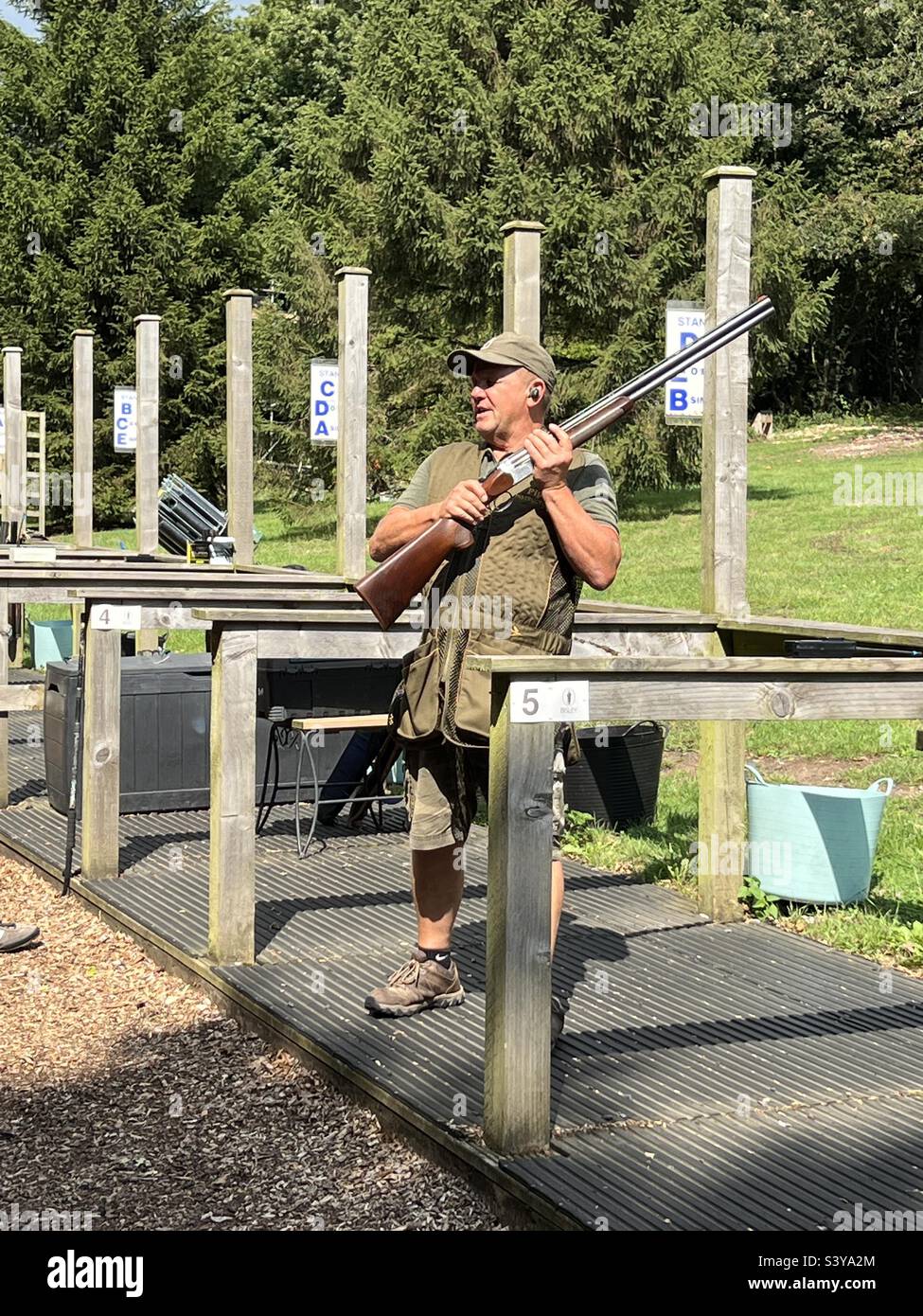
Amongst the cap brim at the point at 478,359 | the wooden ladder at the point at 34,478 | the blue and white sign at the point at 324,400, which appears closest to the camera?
the cap brim at the point at 478,359

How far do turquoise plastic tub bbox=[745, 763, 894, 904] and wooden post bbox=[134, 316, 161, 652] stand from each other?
20.0 ft

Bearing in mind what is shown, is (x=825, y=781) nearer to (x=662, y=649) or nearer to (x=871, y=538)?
(x=662, y=649)

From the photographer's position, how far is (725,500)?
6.40 metres

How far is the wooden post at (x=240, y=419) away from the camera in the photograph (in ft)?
33.2

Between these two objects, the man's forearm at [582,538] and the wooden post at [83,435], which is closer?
the man's forearm at [582,538]

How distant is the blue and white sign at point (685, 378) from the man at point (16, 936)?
121 inches

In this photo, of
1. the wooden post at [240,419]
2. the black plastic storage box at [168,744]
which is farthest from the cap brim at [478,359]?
the wooden post at [240,419]

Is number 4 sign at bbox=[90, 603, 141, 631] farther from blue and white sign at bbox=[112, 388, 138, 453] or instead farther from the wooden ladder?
the wooden ladder

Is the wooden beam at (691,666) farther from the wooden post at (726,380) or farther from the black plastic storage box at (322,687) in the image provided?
the black plastic storage box at (322,687)

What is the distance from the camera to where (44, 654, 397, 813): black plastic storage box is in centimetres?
864

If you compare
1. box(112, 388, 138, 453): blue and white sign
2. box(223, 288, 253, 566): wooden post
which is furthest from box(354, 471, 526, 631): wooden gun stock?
box(112, 388, 138, 453): blue and white sign

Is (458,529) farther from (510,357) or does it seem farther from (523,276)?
(523,276)

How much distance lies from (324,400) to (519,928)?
576 centimetres
